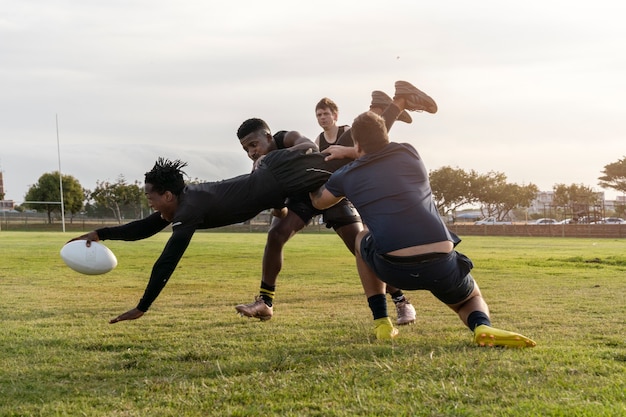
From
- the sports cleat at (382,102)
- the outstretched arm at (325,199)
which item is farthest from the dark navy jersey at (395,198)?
the sports cleat at (382,102)

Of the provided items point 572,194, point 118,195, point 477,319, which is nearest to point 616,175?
point 572,194

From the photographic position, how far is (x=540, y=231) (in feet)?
161

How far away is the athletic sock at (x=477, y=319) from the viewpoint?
4.72 meters

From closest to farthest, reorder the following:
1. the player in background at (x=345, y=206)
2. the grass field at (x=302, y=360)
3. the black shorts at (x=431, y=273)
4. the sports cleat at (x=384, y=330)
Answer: the grass field at (x=302, y=360)
the black shorts at (x=431, y=273)
the sports cleat at (x=384, y=330)
the player in background at (x=345, y=206)

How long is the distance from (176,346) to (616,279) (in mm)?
9033

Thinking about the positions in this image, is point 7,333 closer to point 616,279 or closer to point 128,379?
point 128,379

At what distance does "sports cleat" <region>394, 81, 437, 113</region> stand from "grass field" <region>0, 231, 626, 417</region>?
6.34ft

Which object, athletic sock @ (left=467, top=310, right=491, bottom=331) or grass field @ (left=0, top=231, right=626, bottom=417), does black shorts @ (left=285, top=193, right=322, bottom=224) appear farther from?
athletic sock @ (left=467, top=310, right=491, bottom=331)

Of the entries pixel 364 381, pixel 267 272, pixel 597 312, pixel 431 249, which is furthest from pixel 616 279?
pixel 364 381

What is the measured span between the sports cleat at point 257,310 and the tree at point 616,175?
7187 cm

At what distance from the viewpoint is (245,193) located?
5492 millimetres

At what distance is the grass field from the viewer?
10.7ft

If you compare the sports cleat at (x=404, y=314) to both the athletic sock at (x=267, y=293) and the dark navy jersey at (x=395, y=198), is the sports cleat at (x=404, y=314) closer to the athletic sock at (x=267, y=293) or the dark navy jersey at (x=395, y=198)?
the athletic sock at (x=267, y=293)

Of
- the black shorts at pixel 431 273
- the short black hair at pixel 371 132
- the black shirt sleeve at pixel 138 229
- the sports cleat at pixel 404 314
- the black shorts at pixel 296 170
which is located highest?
the short black hair at pixel 371 132
